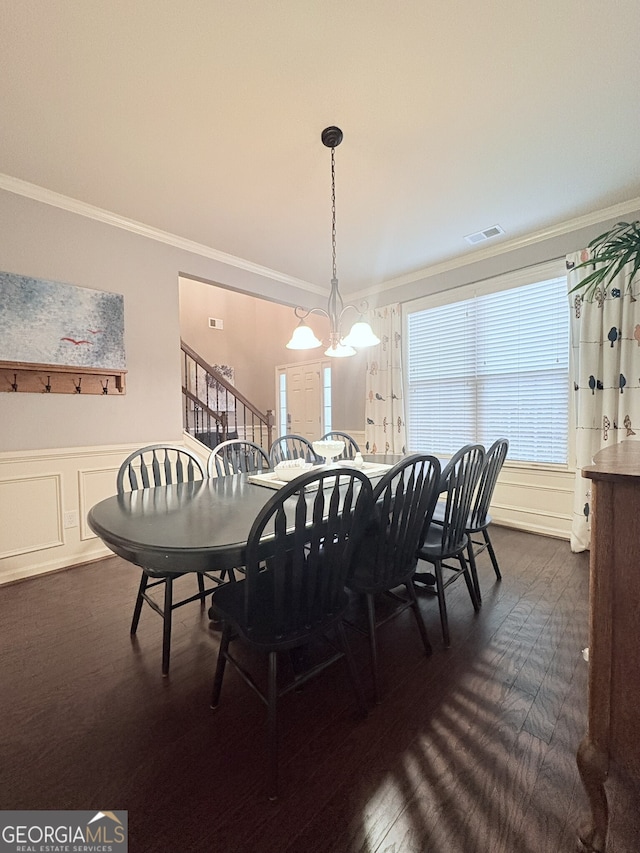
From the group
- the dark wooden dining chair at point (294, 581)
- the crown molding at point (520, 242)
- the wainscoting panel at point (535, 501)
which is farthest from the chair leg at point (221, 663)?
the crown molding at point (520, 242)

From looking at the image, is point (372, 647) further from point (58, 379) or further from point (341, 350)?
point (58, 379)

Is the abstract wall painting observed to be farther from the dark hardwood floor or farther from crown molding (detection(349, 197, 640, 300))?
crown molding (detection(349, 197, 640, 300))

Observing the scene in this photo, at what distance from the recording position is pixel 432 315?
4.02 metres

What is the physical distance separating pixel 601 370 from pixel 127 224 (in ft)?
12.9

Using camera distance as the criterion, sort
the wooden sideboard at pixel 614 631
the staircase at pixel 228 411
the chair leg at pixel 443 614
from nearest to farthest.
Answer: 1. the wooden sideboard at pixel 614 631
2. the chair leg at pixel 443 614
3. the staircase at pixel 228 411

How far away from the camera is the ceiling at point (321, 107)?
1457 millimetres

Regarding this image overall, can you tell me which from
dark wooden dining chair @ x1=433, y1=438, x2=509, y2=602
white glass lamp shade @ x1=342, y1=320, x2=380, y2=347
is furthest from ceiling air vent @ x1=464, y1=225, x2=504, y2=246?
dark wooden dining chair @ x1=433, y1=438, x2=509, y2=602

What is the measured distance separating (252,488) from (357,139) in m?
2.04

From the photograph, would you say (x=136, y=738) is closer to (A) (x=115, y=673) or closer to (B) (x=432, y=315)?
(A) (x=115, y=673)

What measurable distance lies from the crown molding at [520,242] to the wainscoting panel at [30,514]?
3861 millimetres

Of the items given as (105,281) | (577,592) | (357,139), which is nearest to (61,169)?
(105,281)

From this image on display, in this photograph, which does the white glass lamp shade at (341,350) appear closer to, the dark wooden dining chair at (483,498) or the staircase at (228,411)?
the dark wooden dining chair at (483,498)

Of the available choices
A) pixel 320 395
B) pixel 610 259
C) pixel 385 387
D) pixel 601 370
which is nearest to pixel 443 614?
pixel 601 370

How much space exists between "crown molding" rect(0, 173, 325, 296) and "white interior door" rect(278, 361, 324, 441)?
233 centimetres
